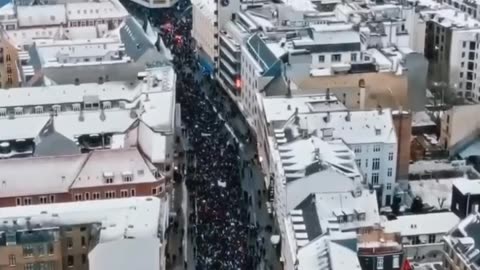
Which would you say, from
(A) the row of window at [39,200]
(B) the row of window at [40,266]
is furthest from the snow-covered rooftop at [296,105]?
(B) the row of window at [40,266]

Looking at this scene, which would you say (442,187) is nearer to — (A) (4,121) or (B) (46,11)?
(A) (4,121)

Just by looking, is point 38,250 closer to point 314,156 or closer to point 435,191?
point 314,156

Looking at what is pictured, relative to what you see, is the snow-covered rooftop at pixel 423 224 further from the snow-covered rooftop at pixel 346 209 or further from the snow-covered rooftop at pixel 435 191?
the snow-covered rooftop at pixel 435 191

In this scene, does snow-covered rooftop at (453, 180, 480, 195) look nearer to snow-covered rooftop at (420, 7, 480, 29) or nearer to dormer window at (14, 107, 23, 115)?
snow-covered rooftop at (420, 7, 480, 29)

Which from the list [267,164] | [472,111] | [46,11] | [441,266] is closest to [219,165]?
[267,164]

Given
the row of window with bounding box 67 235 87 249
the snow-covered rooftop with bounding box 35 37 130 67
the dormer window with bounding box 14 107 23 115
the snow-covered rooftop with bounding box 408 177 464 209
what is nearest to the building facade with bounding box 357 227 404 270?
the snow-covered rooftop with bounding box 408 177 464 209

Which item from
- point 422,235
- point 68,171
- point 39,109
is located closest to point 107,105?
point 39,109
